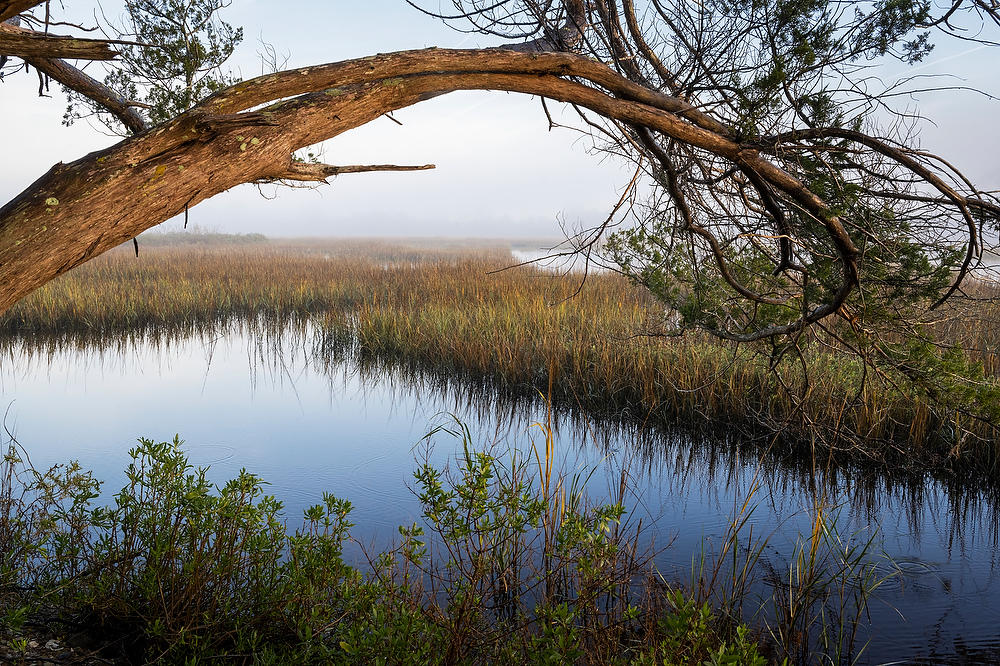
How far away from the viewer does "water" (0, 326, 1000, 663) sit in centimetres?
392

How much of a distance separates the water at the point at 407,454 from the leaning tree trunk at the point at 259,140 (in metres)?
2.09

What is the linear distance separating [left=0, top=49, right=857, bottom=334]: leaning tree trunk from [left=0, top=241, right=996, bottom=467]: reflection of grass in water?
1.47 metres

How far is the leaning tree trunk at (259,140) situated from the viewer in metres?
2.04

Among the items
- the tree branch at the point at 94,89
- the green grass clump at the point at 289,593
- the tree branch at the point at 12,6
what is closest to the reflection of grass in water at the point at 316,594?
the green grass clump at the point at 289,593

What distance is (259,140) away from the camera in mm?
2256

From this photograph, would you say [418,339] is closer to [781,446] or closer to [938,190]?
[781,446]

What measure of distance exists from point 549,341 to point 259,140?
5.52m

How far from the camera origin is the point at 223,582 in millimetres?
2691

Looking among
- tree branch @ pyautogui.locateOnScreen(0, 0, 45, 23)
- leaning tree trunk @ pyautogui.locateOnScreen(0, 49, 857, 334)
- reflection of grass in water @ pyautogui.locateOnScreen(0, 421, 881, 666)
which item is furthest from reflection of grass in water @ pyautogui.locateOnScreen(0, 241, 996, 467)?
tree branch @ pyautogui.locateOnScreen(0, 0, 45, 23)

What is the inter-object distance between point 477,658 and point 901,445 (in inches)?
162

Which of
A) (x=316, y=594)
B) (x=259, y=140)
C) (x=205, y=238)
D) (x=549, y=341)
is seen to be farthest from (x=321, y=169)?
(x=205, y=238)

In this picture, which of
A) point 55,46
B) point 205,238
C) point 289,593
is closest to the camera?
point 55,46

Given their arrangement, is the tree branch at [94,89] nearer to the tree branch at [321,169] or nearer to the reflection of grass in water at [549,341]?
the tree branch at [321,169]

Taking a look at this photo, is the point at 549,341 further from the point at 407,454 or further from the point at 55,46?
the point at 55,46
